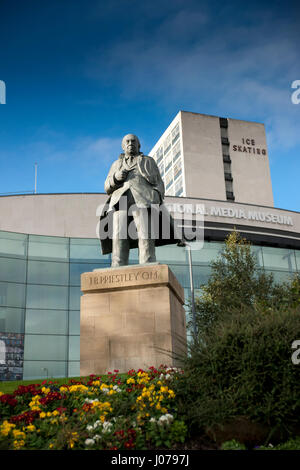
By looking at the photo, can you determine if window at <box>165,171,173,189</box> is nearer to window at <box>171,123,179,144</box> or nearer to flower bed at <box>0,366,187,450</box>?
window at <box>171,123,179,144</box>

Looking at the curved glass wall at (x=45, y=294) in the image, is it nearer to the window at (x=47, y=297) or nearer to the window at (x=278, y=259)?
the window at (x=47, y=297)

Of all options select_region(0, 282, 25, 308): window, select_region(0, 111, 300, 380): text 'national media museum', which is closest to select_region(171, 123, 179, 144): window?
select_region(0, 111, 300, 380): text 'national media museum'

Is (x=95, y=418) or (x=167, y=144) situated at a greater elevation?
(x=167, y=144)

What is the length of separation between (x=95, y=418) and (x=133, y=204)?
6029mm

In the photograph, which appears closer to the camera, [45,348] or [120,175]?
[120,175]

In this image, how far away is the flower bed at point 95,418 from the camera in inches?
178

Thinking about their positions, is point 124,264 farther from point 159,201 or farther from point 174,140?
point 174,140

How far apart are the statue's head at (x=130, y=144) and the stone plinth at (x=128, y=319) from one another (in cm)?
294

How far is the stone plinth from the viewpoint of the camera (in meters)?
8.80

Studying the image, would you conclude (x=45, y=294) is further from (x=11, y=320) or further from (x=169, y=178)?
(x=169, y=178)

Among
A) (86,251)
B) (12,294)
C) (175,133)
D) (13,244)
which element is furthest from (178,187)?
(12,294)

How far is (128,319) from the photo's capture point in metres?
9.16

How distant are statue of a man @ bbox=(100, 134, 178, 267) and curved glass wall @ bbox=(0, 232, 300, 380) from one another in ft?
55.5
